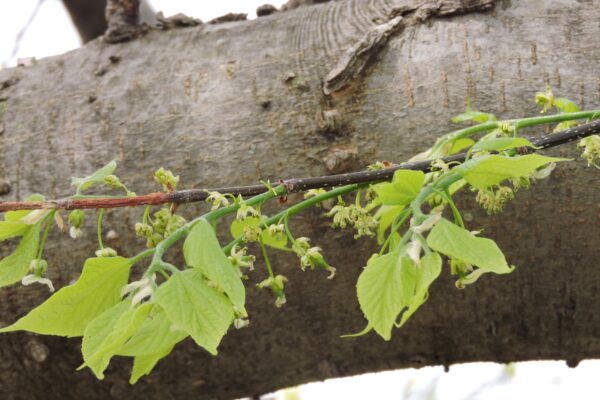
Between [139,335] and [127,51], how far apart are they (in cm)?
86

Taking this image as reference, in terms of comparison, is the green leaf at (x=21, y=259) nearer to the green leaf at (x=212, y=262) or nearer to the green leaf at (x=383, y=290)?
the green leaf at (x=212, y=262)

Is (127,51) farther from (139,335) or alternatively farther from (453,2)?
(139,335)

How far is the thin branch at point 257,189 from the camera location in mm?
860

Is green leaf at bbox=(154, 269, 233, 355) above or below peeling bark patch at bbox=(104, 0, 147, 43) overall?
below

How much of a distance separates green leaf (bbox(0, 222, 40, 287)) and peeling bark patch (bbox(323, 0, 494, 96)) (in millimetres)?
582

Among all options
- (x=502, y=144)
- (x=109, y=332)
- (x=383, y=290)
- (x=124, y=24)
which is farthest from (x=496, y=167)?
(x=124, y=24)

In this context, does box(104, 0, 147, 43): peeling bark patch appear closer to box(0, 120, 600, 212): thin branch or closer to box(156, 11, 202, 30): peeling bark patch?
box(156, 11, 202, 30): peeling bark patch

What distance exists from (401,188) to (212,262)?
0.73 ft

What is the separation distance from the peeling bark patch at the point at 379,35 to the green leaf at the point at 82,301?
0.60 meters

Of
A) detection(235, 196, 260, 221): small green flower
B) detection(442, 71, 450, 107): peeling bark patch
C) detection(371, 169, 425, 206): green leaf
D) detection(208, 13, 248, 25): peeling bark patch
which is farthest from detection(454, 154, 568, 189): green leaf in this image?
detection(208, 13, 248, 25): peeling bark patch

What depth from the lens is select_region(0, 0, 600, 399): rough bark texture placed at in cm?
127

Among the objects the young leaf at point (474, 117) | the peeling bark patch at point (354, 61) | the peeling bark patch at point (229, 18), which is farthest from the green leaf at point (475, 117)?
the peeling bark patch at point (229, 18)

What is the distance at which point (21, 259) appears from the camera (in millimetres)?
938

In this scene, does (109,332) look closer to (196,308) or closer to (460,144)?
(196,308)
